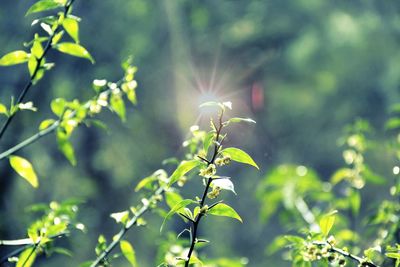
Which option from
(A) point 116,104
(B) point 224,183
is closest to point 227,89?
(A) point 116,104

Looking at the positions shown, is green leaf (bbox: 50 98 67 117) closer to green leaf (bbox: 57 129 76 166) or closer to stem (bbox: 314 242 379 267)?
green leaf (bbox: 57 129 76 166)

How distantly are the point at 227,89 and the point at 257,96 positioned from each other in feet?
Result: 1.47

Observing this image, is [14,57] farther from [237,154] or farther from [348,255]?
[348,255]

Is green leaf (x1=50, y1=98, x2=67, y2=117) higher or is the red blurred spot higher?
the red blurred spot

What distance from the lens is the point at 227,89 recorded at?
655 cm

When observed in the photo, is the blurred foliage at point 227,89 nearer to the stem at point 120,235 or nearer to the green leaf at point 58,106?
the green leaf at point 58,106

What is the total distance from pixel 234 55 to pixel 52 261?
3.39 metres

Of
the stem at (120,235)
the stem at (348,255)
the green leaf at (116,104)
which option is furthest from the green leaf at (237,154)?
the green leaf at (116,104)

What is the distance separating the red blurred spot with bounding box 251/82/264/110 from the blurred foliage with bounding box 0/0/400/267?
25 mm

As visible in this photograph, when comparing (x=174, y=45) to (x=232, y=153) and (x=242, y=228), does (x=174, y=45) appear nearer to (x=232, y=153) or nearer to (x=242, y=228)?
(x=242, y=228)

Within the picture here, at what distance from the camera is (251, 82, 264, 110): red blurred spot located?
6.64 metres

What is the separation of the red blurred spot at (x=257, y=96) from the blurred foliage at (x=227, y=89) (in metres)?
0.02

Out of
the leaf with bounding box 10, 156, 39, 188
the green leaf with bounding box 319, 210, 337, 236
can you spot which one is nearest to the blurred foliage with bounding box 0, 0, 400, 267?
the leaf with bounding box 10, 156, 39, 188

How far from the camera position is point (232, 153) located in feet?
2.38
